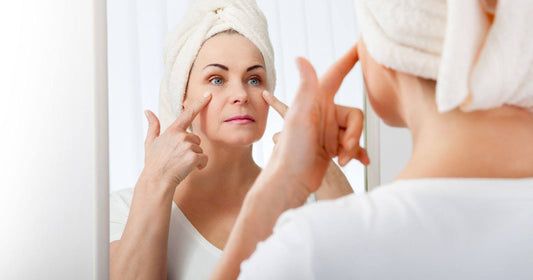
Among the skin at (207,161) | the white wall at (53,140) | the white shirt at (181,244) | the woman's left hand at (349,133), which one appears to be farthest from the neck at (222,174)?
the woman's left hand at (349,133)

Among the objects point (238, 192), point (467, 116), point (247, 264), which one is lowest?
point (238, 192)

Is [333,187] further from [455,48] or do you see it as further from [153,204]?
[455,48]

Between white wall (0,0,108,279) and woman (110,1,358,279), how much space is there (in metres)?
0.20

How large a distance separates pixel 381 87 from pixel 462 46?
115mm

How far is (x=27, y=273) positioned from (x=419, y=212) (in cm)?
59

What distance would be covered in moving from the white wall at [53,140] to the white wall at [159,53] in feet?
0.71

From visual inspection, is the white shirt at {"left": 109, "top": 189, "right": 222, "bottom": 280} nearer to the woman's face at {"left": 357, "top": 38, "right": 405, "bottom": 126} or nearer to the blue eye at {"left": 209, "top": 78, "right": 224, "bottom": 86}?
the blue eye at {"left": 209, "top": 78, "right": 224, "bottom": 86}

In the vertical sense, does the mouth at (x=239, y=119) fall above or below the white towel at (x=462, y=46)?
below

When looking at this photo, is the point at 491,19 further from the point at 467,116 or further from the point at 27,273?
the point at 27,273

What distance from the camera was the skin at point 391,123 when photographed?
19.4 inches

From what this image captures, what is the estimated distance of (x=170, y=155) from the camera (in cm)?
103

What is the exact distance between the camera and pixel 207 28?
1167 mm

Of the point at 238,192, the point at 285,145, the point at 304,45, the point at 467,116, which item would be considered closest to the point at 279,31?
the point at 304,45

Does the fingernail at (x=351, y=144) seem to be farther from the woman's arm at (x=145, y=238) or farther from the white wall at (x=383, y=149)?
the white wall at (x=383, y=149)
